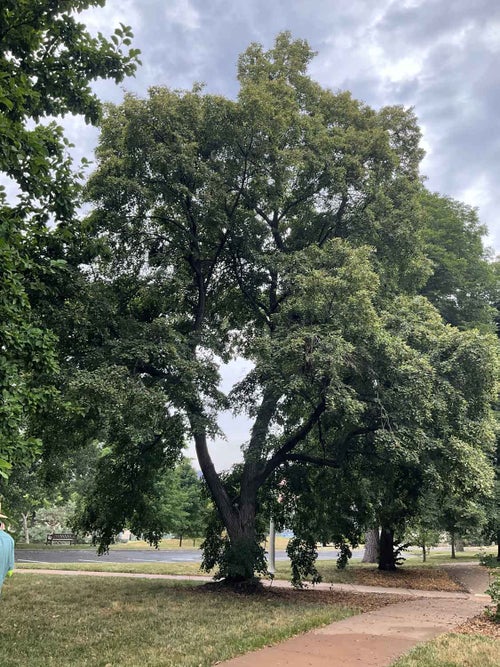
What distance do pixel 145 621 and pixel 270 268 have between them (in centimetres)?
729

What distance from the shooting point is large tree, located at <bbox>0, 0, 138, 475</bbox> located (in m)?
4.91

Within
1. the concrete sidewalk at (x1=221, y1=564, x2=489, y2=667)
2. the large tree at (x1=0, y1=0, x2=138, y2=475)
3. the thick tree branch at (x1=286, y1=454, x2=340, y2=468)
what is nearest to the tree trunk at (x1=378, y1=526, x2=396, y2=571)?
the concrete sidewalk at (x1=221, y1=564, x2=489, y2=667)

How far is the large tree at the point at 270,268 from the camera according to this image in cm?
960

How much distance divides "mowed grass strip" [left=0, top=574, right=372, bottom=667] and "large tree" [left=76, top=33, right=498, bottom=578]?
1.58 meters

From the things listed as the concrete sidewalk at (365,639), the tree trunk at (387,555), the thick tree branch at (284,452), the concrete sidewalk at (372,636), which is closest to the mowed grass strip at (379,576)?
the tree trunk at (387,555)

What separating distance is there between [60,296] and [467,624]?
8.18m

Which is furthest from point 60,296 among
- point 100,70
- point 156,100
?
point 156,100

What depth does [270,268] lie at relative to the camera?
38.3ft

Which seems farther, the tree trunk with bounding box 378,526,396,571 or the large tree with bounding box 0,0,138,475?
the tree trunk with bounding box 378,526,396,571

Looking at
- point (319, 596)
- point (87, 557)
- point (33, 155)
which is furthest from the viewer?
point (87, 557)

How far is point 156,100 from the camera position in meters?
10.5

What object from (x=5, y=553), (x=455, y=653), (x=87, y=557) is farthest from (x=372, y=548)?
(x=5, y=553)

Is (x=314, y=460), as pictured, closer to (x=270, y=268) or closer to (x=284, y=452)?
(x=284, y=452)

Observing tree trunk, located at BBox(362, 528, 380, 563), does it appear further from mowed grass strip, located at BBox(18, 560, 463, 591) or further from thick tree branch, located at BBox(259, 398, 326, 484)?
thick tree branch, located at BBox(259, 398, 326, 484)
